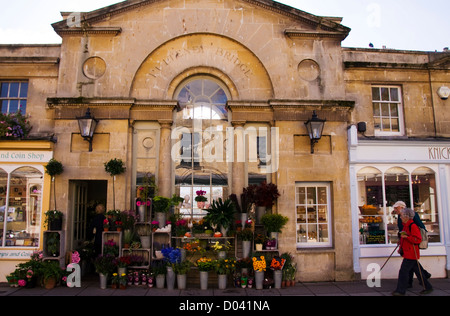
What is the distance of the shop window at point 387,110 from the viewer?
1057cm

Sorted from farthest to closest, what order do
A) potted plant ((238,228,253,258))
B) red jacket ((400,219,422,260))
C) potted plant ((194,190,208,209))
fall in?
potted plant ((194,190,208,209))
potted plant ((238,228,253,258))
red jacket ((400,219,422,260))

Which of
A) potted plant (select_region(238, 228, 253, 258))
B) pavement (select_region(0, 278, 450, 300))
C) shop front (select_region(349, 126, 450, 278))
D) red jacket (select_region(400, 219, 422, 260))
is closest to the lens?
red jacket (select_region(400, 219, 422, 260))

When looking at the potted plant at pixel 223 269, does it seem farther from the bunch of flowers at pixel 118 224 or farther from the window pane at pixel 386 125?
the window pane at pixel 386 125

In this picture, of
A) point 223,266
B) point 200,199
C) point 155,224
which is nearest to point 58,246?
point 155,224

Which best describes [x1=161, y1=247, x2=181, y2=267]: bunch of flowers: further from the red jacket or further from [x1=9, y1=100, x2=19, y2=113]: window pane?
[x1=9, y1=100, x2=19, y2=113]: window pane

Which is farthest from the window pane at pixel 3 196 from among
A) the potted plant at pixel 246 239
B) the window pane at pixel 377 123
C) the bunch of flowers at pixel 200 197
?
the window pane at pixel 377 123

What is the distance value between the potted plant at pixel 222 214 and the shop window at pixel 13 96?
6298 millimetres

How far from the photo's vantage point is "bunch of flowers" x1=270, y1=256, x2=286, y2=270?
28.2 ft

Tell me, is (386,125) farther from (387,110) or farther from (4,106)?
(4,106)

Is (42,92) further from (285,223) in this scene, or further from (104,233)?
(285,223)

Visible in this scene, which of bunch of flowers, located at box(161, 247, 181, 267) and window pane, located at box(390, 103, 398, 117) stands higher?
window pane, located at box(390, 103, 398, 117)

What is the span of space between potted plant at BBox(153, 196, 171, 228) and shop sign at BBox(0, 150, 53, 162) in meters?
3.32

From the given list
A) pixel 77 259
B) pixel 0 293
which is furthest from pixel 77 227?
pixel 0 293

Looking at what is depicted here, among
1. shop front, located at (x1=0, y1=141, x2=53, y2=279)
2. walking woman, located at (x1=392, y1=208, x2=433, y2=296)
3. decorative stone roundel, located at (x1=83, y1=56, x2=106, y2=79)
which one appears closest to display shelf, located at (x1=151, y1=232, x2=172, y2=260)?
shop front, located at (x1=0, y1=141, x2=53, y2=279)
